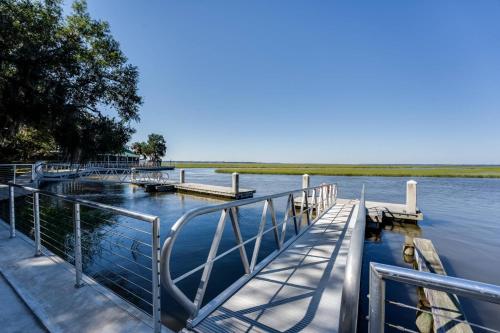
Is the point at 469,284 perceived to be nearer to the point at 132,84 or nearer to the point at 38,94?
the point at 38,94

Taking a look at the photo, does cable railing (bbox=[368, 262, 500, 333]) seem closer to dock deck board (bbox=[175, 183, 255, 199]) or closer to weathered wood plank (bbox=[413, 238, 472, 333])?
weathered wood plank (bbox=[413, 238, 472, 333])

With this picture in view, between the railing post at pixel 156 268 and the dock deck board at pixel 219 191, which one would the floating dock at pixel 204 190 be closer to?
the dock deck board at pixel 219 191

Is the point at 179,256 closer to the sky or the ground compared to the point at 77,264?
closer to the ground

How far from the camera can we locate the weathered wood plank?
10.1 feet

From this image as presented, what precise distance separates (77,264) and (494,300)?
3.67m

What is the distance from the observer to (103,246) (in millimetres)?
7418

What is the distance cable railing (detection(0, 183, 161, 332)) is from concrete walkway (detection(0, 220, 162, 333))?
6.2 inches

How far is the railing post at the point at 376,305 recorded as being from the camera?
1.17 metres

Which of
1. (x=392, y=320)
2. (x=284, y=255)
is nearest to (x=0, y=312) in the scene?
(x=284, y=255)

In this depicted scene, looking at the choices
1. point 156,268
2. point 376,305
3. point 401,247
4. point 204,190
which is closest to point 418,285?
point 376,305

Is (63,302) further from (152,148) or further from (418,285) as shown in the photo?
(152,148)

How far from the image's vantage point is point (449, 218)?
1280 cm

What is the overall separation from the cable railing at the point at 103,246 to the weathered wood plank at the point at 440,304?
7.67 feet

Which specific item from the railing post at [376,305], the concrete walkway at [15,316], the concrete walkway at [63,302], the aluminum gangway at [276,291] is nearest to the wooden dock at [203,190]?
the aluminum gangway at [276,291]
